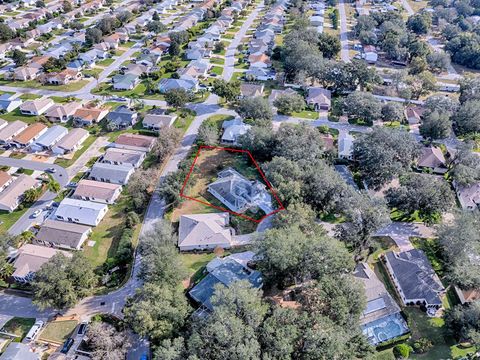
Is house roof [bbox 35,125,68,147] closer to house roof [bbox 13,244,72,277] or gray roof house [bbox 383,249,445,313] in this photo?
house roof [bbox 13,244,72,277]

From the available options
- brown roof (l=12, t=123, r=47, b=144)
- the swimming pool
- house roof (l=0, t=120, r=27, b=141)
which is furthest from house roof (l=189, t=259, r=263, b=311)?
house roof (l=0, t=120, r=27, b=141)

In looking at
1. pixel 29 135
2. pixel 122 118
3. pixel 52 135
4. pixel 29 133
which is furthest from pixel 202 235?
pixel 29 133

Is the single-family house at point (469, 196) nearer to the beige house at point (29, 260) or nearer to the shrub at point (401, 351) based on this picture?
the shrub at point (401, 351)

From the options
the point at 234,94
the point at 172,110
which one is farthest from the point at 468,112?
the point at 172,110

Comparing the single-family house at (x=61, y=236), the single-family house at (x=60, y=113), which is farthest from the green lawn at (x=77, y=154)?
the single-family house at (x=61, y=236)

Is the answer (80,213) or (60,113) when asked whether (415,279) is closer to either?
(80,213)

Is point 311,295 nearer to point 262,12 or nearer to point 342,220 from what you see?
point 342,220
